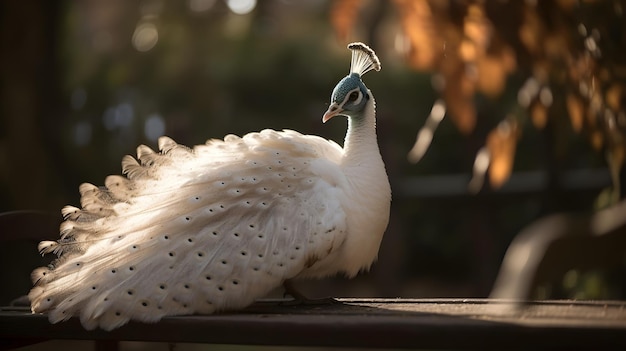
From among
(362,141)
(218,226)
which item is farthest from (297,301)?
(362,141)

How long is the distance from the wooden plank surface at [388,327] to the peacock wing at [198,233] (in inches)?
2.6

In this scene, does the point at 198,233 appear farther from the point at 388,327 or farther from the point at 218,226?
the point at 388,327

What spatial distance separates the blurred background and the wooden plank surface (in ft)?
4.30

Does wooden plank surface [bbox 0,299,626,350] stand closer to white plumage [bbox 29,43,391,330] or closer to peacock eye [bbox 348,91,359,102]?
white plumage [bbox 29,43,391,330]

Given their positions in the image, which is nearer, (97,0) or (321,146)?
(321,146)

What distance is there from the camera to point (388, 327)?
193cm

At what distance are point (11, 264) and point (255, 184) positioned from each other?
4.51 m

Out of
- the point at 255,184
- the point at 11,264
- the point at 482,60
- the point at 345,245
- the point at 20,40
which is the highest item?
the point at 20,40

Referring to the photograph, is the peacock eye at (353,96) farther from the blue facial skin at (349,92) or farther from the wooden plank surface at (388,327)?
the wooden plank surface at (388,327)

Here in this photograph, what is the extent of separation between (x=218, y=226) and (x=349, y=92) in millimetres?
655

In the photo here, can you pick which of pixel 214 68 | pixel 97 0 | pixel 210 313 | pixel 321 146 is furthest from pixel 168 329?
pixel 97 0

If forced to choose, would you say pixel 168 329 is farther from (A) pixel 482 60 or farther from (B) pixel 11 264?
(B) pixel 11 264

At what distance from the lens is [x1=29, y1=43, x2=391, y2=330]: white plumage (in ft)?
7.41

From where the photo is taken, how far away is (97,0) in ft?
32.3
